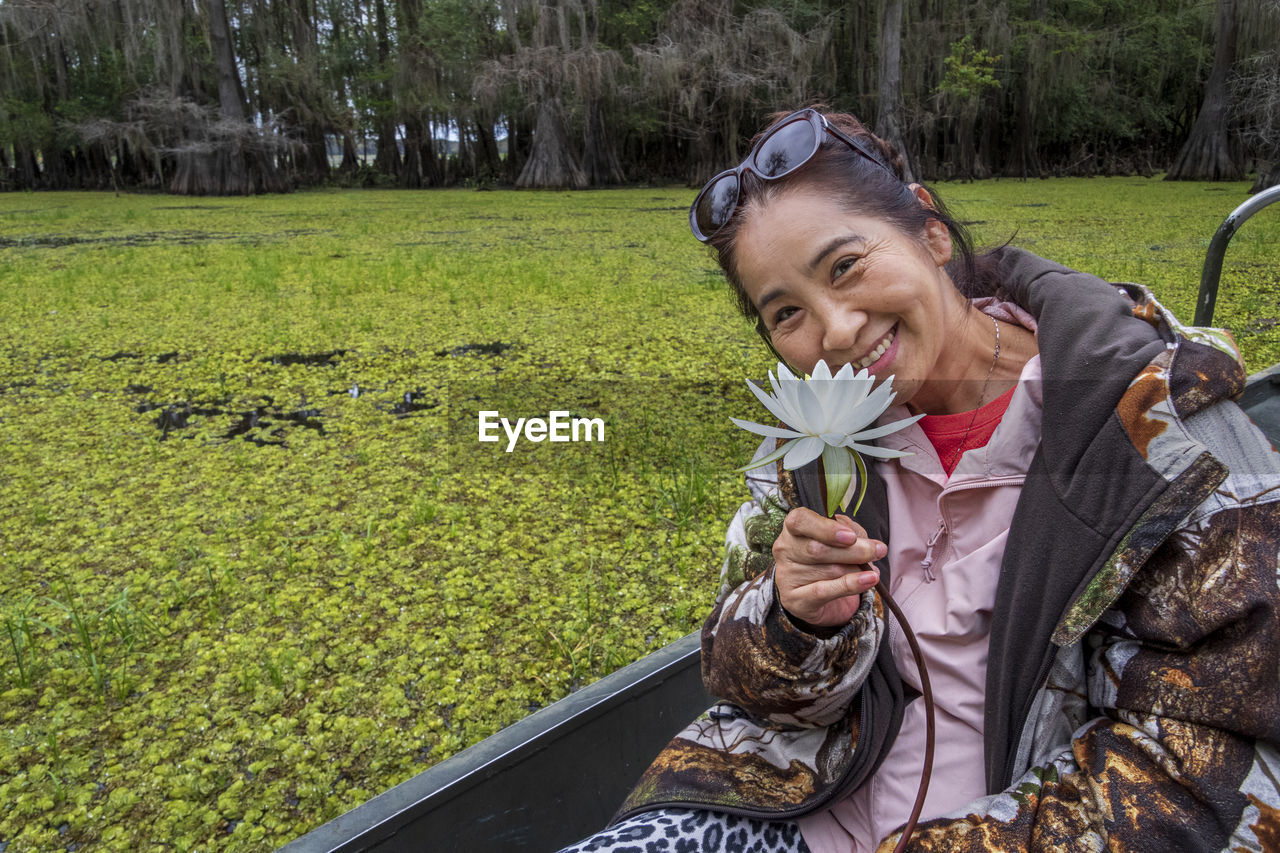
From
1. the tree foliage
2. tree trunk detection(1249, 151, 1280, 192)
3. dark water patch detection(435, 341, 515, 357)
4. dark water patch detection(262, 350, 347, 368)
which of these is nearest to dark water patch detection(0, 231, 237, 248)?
dark water patch detection(262, 350, 347, 368)

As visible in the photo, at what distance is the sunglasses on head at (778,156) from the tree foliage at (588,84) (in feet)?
42.8

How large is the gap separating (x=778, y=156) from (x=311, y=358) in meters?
3.55

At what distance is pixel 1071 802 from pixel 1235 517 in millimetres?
280

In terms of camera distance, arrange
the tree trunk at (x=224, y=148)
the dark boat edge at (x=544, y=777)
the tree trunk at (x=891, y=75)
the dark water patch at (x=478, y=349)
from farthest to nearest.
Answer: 1. the tree trunk at (x=224, y=148)
2. the tree trunk at (x=891, y=75)
3. the dark water patch at (x=478, y=349)
4. the dark boat edge at (x=544, y=777)

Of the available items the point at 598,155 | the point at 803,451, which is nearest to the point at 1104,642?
the point at 803,451

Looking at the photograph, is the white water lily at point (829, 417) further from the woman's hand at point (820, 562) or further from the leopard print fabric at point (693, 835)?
the leopard print fabric at point (693, 835)

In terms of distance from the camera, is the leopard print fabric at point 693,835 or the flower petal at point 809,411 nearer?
the flower petal at point 809,411

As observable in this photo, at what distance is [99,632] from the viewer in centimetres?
186

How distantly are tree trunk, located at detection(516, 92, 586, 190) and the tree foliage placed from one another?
41 mm

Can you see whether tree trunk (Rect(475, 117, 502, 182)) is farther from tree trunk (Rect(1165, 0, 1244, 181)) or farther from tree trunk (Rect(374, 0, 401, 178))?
tree trunk (Rect(1165, 0, 1244, 181))

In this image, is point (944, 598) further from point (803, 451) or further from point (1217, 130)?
point (1217, 130)

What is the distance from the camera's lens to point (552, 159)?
56.0 feet

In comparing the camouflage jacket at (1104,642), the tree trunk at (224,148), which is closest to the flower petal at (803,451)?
the camouflage jacket at (1104,642)

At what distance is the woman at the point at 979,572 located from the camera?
65cm
